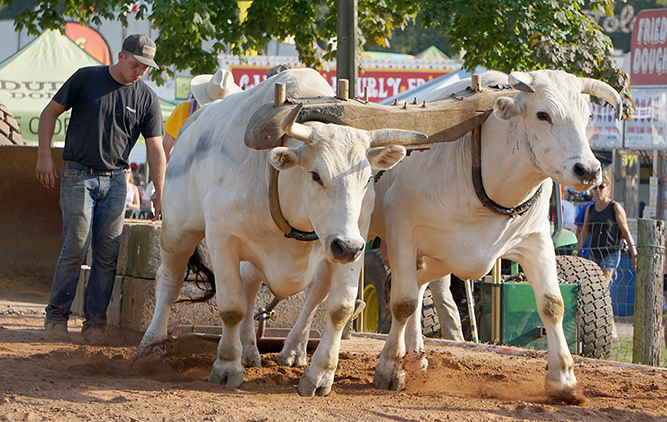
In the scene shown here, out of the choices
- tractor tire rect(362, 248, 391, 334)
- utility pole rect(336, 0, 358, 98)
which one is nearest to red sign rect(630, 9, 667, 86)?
tractor tire rect(362, 248, 391, 334)

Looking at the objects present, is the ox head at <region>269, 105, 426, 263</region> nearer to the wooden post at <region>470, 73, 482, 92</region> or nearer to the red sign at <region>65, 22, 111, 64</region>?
the wooden post at <region>470, 73, 482, 92</region>

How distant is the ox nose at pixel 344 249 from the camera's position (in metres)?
3.36

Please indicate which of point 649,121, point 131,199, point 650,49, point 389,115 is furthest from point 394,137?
point 650,49

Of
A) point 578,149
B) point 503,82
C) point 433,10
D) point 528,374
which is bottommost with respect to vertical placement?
point 528,374

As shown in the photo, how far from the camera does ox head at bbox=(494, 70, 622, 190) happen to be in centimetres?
379

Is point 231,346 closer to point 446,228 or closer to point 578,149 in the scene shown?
point 446,228

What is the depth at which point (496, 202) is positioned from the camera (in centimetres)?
429

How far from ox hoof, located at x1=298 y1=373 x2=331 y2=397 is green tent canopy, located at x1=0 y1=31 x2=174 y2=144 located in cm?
961

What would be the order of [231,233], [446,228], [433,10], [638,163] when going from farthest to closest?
1. [638,163]
2. [433,10]
3. [446,228]
4. [231,233]

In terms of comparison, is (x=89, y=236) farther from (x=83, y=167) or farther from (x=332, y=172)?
(x=332, y=172)

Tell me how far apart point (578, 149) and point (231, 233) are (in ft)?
6.00

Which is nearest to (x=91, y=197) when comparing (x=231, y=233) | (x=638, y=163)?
(x=231, y=233)

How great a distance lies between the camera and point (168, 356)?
15.7 feet

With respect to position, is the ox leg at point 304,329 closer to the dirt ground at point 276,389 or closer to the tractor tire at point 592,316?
the dirt ground at point 276,389
